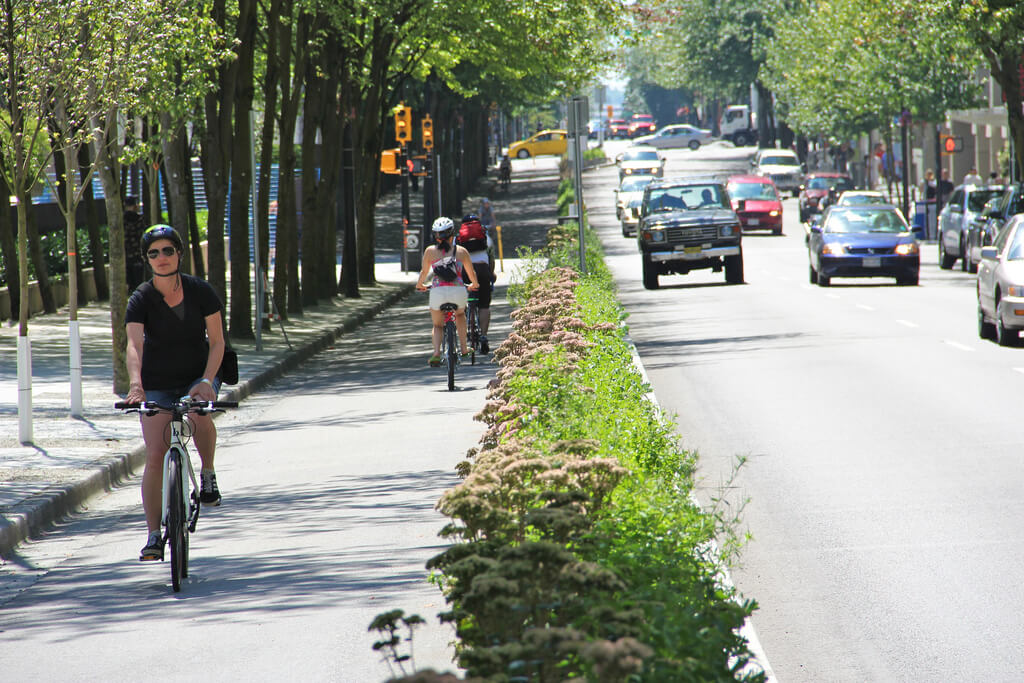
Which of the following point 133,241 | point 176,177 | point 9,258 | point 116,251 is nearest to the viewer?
point 116,251

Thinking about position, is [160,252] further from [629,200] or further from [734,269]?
[629,200]

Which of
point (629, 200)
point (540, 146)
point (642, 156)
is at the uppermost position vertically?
point (540, 146)

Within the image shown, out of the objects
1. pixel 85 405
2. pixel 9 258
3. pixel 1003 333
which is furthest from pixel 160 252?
pixel 9 258

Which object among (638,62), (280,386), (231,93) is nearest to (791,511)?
(280,386)

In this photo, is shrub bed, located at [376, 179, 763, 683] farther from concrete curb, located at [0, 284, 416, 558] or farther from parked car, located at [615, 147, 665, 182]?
parked car, located at [615, 147, 665, 182]

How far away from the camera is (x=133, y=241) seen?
1118 inches

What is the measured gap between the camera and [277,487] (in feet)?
36.9

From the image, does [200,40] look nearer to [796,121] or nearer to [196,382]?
[196,382]

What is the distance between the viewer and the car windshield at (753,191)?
54812mm

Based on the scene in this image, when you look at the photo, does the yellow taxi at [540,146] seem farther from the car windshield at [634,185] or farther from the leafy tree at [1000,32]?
the leafy tree at [1000,32]

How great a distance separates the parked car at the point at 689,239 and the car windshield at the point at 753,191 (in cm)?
2161

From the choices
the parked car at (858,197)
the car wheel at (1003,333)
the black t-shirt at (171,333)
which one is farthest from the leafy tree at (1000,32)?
the black t-shirt at (171,333)

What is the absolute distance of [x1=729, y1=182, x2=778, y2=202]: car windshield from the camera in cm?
5481

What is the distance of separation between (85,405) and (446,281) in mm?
3816
